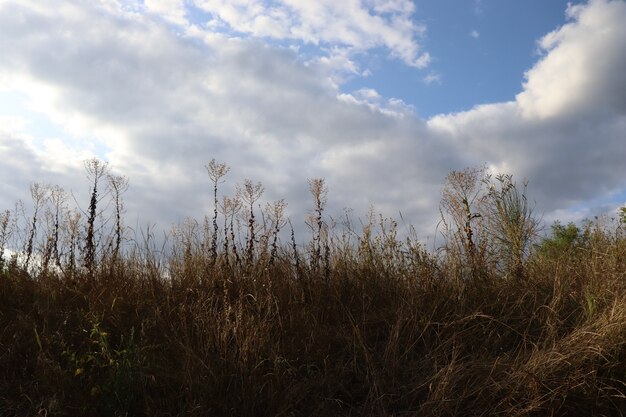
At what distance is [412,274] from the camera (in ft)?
21.1

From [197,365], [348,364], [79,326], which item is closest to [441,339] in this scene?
[348,364]

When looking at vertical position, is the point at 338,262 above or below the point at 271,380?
above

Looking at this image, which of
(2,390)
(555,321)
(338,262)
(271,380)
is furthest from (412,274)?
(2,390)

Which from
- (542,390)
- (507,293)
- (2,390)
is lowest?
(542,390)

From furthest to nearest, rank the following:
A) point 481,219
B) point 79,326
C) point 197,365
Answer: point 481,219
point 79,326
point 197,365

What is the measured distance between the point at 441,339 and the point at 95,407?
10.4 feet

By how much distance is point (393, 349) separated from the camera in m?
4.80

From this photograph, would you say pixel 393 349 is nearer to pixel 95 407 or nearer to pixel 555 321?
pixel 555 321

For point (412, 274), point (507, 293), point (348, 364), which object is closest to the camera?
point (348, 364)

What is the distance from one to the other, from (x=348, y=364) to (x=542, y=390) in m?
1.62

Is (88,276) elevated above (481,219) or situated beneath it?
situated beneath

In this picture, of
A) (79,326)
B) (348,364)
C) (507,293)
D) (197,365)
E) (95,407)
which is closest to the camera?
(95,407)

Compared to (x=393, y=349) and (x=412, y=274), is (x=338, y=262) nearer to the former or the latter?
(x=412, y=274)

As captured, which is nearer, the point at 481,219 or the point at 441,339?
the point at 441,339
